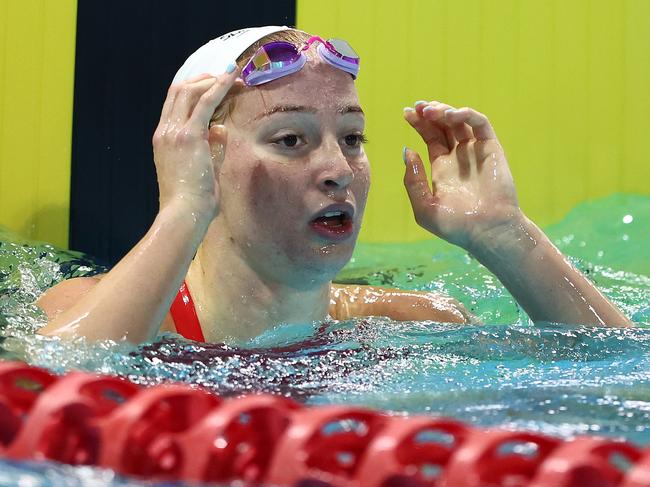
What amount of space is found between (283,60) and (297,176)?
11.5 inches

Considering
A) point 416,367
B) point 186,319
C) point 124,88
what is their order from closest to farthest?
1. point 416,367
2. point 186,319
3. point 124,88

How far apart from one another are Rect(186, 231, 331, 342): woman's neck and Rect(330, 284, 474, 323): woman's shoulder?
29 centimetres

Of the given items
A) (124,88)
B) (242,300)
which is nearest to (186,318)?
(242,300)

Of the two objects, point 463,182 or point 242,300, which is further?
point 463,182

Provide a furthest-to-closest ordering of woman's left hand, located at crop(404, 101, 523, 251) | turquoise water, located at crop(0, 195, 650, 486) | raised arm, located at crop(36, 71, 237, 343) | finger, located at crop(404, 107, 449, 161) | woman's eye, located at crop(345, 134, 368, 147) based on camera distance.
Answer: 1. finger, located at crop(404, 107, 449, 161)
2. woman's left hand, located at crop(404, 101, 523, 251)
3. woman's eye, located at crop(345, 134, 368, 147)
4. raised arm, located at crop(36, 71, 237, 343)
5. turquoise water, located at crop(0, 195, 650, 486)

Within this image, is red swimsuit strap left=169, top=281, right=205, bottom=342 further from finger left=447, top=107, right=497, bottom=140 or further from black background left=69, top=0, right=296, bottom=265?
black background left=69, top=0, right=296, bottom=265

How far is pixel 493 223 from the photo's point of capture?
2412 mm

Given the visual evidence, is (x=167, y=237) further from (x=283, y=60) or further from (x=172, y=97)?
(x=283, y=60)

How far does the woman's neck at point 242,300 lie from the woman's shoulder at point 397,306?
29 centimetres

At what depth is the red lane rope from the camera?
1.12 metres

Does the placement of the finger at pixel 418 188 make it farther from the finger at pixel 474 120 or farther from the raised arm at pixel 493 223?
the finger at pixel 474 120

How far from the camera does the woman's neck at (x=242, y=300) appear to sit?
235 centimetres

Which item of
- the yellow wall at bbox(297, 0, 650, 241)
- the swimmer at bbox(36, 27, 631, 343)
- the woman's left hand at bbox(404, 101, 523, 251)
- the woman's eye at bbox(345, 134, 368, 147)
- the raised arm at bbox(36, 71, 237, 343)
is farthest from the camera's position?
the yellow wall at bbox(297, 0, 650, 241)

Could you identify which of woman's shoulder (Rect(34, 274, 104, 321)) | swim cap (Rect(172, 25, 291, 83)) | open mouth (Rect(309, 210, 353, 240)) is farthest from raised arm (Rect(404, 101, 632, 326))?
woman's shoulder (Rect(34, 274, 104, 321))
